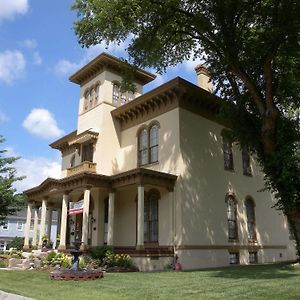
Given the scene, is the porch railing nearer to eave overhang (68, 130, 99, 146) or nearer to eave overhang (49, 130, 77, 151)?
eave overhang (68, 130, 99, 146)

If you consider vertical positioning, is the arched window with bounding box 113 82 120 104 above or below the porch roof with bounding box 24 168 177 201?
above

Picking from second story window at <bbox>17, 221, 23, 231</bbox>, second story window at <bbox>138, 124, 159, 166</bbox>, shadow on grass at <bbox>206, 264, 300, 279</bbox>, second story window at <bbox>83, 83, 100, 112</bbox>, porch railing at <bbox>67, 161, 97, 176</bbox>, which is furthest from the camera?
second story window at <bbox>17, 221, 23, 231</bbox>

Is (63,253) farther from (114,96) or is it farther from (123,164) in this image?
(114,96)

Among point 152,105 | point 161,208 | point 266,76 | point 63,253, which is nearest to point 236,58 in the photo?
point 266,76

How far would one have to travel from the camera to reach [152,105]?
23141 millimetres

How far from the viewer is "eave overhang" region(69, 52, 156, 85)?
85.6 ft

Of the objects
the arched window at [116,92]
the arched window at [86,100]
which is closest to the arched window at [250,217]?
the arched window at [116,92]

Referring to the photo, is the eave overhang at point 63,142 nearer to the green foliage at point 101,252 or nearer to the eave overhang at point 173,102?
the eave overhang at point 173,102

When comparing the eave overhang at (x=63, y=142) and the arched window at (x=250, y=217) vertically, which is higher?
the eave overhang at (x=63, y=142)

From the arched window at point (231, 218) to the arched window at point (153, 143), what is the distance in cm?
509

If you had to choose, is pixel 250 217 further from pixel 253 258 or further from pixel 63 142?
pixel 63 142

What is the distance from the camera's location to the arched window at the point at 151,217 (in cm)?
2142

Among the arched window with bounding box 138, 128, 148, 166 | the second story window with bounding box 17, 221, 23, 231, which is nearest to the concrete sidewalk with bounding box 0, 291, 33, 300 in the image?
the arched window with bounding box 138, 128, 148, 166

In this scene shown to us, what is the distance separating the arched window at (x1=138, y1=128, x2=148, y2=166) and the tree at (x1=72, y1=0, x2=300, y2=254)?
4526 mm
